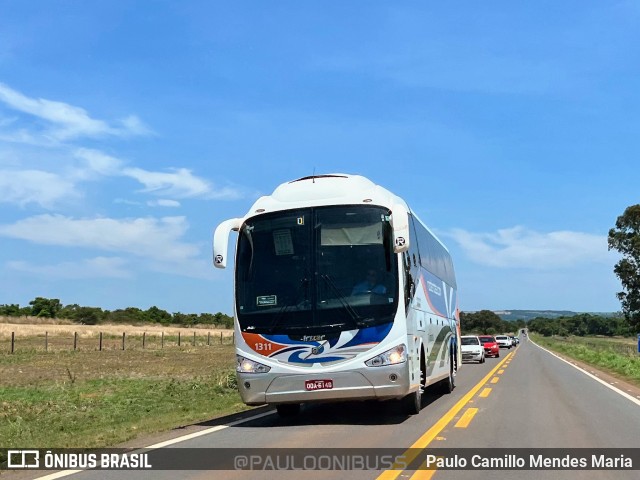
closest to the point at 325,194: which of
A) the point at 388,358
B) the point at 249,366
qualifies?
the point at 388,358

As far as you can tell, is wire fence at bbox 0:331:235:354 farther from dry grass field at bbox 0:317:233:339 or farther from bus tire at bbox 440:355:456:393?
bus tire at bbox 440:355:456:393

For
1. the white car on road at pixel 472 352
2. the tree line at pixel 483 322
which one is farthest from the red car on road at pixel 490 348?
the tree line at pixel 483 322

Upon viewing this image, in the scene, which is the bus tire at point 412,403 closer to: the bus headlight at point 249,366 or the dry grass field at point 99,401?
the bus headlight at point 249,366

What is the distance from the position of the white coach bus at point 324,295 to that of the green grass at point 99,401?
2504 millimetres

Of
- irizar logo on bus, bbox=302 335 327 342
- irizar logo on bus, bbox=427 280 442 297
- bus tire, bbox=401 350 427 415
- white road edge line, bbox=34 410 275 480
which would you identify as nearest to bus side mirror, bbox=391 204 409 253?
irizar logo on bus, bbox=302 335 327 342

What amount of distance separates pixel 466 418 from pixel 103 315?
110822mm

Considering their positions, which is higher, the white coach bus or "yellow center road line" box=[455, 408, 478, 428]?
the white coach bus

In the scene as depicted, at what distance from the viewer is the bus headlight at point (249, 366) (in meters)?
11.3

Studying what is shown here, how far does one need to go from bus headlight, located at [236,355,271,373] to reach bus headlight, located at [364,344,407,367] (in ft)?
5.58

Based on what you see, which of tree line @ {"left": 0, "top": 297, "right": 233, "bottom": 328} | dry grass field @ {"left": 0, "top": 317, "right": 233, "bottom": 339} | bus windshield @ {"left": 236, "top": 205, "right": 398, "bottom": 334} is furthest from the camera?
tree line @ {"left": 0, "top": 297, "right": 233, "bottom": 328}

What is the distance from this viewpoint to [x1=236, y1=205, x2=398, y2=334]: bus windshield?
11.3m

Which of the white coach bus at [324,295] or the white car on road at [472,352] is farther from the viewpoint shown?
the white car on road at [472,352]

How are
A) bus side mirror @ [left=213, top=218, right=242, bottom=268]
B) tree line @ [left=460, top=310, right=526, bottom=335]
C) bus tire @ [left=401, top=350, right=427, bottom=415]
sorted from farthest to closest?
tree line @ [left=460, top=310, right=526, bottom=335], bus tire @ [left=401, top=350, right=427, bottom=415], bus side mirror @ [left=213, top=218, right=242, bottom=268]

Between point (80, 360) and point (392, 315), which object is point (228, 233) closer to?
point (392, 315)
